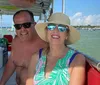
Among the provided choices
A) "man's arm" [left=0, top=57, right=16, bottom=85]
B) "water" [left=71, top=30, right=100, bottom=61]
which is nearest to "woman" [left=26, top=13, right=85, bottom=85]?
"man's arm" [left=0, top=57, right=16, bottom=85]

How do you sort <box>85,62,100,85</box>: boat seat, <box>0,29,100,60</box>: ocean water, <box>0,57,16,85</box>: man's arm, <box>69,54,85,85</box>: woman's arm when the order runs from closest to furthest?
<box>85,62,100,85</box>: boat seat
<box>69,54,85,85</box>: woman's arm
<box>0,57,16,85</box>: man's arm
<box>0,29,100,60</box>: ocean water

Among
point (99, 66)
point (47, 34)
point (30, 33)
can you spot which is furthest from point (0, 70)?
Result: point (99, 66)

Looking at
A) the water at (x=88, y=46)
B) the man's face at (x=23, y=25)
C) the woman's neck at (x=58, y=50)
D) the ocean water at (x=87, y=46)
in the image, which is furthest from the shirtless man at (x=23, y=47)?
the ocean water at (x=87, y=46)

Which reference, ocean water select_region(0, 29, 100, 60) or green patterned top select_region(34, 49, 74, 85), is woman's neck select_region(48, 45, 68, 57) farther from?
ocean water select_region(0, 29, 100, 60)

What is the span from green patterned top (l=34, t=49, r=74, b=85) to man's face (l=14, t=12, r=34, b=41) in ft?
1.93

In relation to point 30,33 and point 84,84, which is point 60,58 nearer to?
point 84,84

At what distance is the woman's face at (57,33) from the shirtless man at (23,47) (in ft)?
1.84

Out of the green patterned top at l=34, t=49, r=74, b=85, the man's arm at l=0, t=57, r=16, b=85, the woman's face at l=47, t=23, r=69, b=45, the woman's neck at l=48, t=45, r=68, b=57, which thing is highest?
the woman's face at l=47, t=23, r=69, b=45

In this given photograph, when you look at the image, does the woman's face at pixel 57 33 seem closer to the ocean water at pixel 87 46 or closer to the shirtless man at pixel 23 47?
the shirtless man at pixel 23 47

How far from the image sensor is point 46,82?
72.4 inches

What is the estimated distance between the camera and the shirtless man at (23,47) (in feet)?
8.14

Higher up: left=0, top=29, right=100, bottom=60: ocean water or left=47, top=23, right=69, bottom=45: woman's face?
left=47, top=23, right=69, bottom=45: woman's face

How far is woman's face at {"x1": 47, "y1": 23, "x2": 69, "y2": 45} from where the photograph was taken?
1917 mm

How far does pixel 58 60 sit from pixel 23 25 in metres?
0.69
